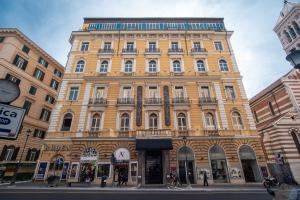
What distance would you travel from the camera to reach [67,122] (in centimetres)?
2120

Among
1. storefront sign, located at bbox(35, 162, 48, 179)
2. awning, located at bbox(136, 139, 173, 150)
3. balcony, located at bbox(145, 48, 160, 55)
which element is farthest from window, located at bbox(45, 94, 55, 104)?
awning, located at bbox(136, 139, 173, 150)

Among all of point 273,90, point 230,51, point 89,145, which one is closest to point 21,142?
point 89,145

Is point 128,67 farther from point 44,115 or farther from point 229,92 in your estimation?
point 44,115

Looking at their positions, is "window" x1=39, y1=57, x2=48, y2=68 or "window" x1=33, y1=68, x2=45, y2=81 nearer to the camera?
"window" x1=33, y1=68, x2=45, y2=81

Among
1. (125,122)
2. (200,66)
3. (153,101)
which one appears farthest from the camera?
(200,66)

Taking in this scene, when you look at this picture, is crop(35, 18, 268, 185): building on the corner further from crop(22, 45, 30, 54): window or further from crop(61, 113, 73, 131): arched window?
crop(22, 45, 30, 54): window

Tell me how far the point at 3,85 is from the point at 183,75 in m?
22.2

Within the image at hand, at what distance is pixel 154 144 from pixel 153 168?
129 inches

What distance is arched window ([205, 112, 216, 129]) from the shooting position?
825 inches

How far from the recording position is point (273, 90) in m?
24.5

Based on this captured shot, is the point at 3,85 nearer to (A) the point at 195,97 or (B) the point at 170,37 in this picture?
(A) the point at 195,97

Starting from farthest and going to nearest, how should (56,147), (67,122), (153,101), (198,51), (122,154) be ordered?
(198,51) < (153,101) < (67,122) < (56,147) < (122,154)

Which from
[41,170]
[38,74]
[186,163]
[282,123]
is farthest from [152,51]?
[41,170]

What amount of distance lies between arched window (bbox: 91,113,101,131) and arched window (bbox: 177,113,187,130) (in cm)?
1050
